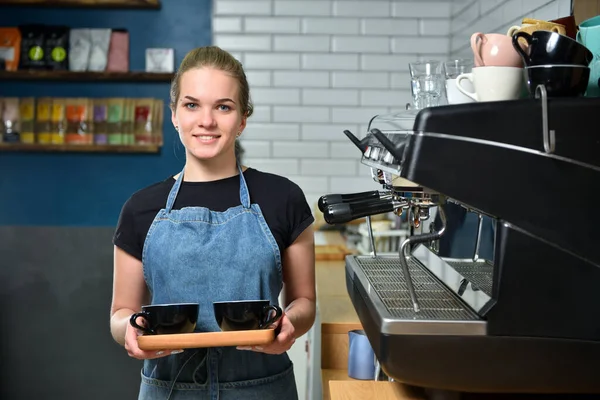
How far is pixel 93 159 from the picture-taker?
15.6 ft

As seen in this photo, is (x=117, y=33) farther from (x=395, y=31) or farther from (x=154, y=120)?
(x=395, y=31)

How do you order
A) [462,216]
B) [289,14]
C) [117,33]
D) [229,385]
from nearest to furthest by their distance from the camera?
[229,385] < [462,216] < [289,14] < [117,33]

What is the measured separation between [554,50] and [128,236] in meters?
1.05

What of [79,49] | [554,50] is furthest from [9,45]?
[554,50]

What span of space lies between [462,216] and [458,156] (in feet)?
4.00

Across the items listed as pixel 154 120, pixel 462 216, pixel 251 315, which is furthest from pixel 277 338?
pixel 154 120

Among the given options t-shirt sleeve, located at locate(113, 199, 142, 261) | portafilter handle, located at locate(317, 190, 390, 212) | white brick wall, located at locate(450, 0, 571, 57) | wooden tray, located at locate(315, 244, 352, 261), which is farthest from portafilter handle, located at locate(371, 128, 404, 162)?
wooden tray, located at locate(315, 244, 352, 261)

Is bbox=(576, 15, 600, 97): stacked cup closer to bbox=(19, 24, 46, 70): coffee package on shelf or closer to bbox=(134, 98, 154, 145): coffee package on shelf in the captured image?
Result: bbox=(134, 98, 154, 145): coffee package on shelf

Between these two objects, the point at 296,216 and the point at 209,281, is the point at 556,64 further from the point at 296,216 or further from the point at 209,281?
the point at 209,281

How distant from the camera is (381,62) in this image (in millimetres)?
4281

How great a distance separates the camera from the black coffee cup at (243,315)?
1.50m

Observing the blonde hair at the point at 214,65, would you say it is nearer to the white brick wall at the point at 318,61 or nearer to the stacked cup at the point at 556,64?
the stacked cup at the point at 556,64

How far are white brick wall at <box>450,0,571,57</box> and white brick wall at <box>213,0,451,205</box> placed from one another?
0.21 meters

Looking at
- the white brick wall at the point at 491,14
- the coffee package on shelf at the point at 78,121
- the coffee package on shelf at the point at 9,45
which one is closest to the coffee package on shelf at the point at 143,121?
the coffee package on shelf at the point at 78,121
